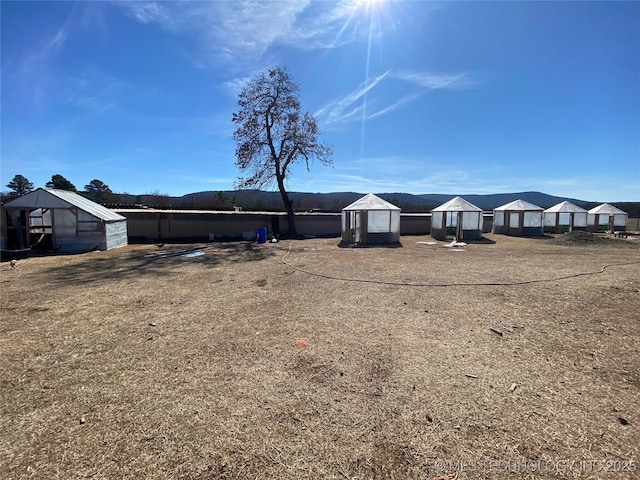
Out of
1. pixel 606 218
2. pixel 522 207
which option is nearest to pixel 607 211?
pixel 606 218

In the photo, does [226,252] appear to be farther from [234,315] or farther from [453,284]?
[453,284]

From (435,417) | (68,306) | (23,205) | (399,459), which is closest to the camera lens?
(399,459)

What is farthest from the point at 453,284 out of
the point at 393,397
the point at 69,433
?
the point at 69,433

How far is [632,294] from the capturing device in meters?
6.19

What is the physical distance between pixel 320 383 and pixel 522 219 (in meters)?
24.6

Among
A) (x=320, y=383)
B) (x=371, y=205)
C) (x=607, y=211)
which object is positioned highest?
(x=371, y=205)

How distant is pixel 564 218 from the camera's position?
88.4 ft

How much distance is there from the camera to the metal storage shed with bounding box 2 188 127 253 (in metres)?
12.9

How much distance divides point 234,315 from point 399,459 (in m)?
3.59

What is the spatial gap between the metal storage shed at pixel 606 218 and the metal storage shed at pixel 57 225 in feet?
119

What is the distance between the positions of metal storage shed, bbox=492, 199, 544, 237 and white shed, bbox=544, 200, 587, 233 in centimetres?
355

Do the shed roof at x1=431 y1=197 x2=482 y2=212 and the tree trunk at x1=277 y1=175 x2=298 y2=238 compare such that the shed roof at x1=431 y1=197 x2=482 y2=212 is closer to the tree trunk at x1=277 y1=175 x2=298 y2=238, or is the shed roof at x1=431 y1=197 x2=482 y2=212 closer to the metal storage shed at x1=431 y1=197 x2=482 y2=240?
the metal storage shed at x1=431 y1=197 x2=482 y2=240

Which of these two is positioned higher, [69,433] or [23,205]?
[23,205]

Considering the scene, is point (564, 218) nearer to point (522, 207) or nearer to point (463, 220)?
point (522, 207)
